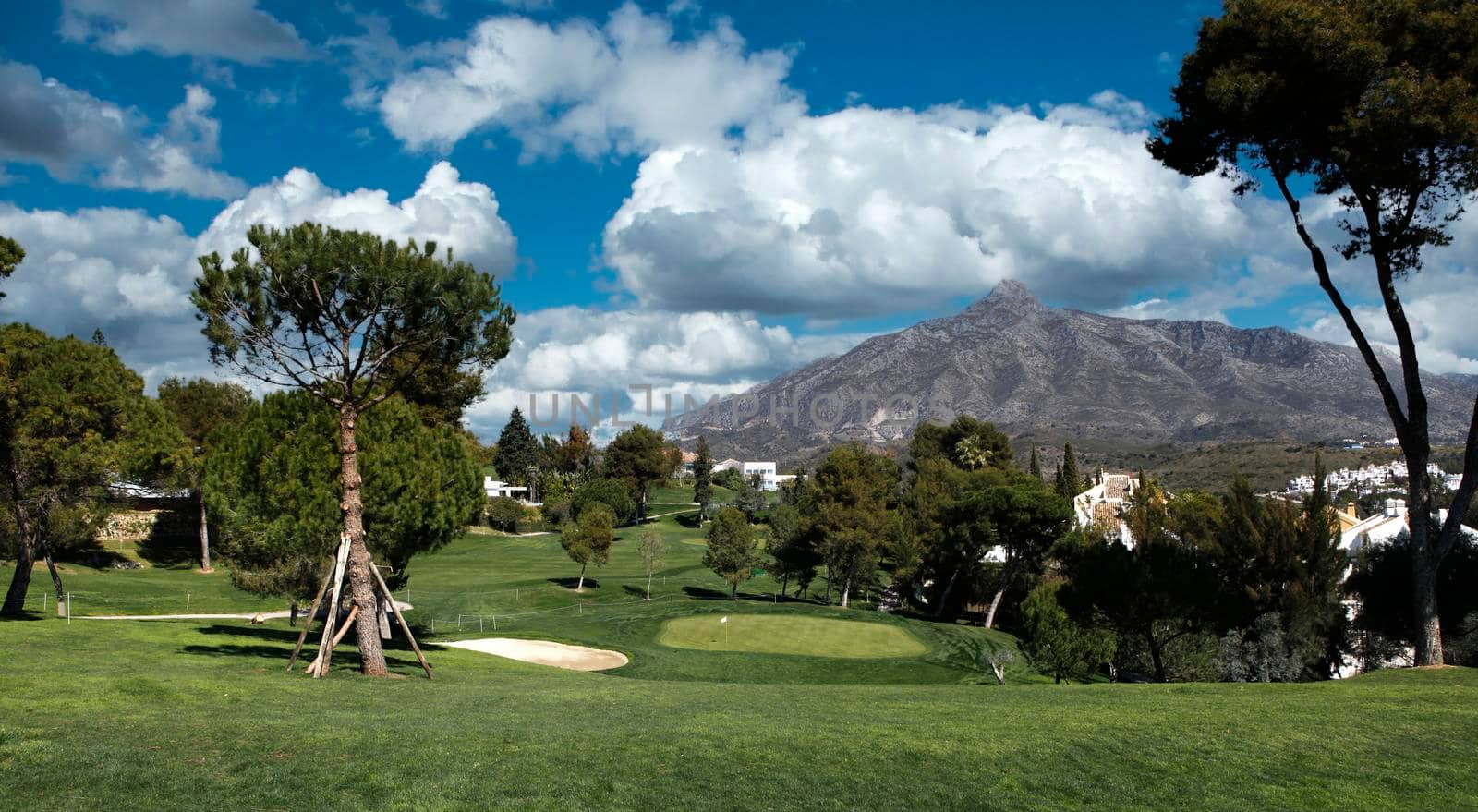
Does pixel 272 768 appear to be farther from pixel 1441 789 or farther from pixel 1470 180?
pixel 1470 180

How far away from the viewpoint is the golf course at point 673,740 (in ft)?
28.2

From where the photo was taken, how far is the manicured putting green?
125 ft

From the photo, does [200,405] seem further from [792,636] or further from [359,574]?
[359,574]

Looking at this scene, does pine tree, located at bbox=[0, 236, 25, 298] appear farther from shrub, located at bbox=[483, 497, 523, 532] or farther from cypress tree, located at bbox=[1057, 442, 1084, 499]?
cypress tree, located at bbox=[1057, 442, 1084, 499]

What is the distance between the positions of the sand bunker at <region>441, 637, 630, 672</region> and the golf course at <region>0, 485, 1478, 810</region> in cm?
1050

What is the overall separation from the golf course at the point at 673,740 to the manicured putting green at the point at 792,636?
17.2 metres

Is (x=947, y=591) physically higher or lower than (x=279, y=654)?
lower

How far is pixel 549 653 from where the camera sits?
114ft

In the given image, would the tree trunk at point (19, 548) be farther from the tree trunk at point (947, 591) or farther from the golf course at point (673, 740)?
the tree trunk at point (947, 591)

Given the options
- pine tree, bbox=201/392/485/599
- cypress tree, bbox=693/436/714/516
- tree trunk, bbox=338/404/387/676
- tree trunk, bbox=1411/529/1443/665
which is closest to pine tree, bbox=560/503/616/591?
pine tree, bbox=201/392/485/599

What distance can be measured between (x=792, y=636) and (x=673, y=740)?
30.1 meters

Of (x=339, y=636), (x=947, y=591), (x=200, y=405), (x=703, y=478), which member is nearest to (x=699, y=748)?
(x=339, y=636)

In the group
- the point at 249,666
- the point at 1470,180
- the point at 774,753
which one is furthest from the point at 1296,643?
the point at 249,666

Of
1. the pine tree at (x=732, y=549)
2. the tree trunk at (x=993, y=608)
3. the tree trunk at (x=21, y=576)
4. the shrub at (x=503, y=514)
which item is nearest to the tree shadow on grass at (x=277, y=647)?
the tree trunk at (x=21, y=576)
